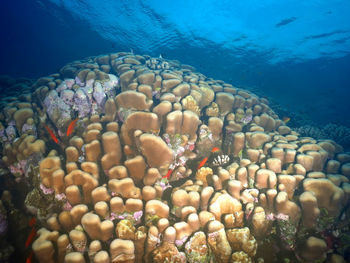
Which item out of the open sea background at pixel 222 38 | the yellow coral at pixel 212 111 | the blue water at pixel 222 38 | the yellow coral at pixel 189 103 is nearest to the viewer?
the yellow coral at pixel 189 103

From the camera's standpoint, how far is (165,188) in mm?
3447

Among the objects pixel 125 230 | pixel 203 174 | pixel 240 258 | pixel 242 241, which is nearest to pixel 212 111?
pixel 203 174

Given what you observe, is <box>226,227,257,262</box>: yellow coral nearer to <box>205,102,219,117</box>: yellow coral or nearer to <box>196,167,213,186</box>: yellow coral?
<box>196,167,213,186</box>: yellow coral

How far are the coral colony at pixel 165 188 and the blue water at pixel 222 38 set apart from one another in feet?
24.0

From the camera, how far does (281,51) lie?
23703 mm

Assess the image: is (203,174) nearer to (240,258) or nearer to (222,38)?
(240,258)

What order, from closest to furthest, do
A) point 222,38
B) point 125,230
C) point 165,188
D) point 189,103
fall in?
point 125,230 < point 165,188 < point 189,103 < point 222,38

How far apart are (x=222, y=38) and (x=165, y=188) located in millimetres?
24385

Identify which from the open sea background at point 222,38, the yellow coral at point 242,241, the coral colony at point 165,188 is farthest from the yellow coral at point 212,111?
the open sea background at point 222,38

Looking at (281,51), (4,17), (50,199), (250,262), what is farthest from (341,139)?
(4,17)

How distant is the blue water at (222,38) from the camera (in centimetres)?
1755

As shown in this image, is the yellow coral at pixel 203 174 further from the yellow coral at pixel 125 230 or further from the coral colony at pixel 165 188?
the yellow coral at pixel 125 230

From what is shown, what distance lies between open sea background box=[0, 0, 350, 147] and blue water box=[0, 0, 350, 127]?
0.09 m

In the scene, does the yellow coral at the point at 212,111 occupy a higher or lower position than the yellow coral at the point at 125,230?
higher
